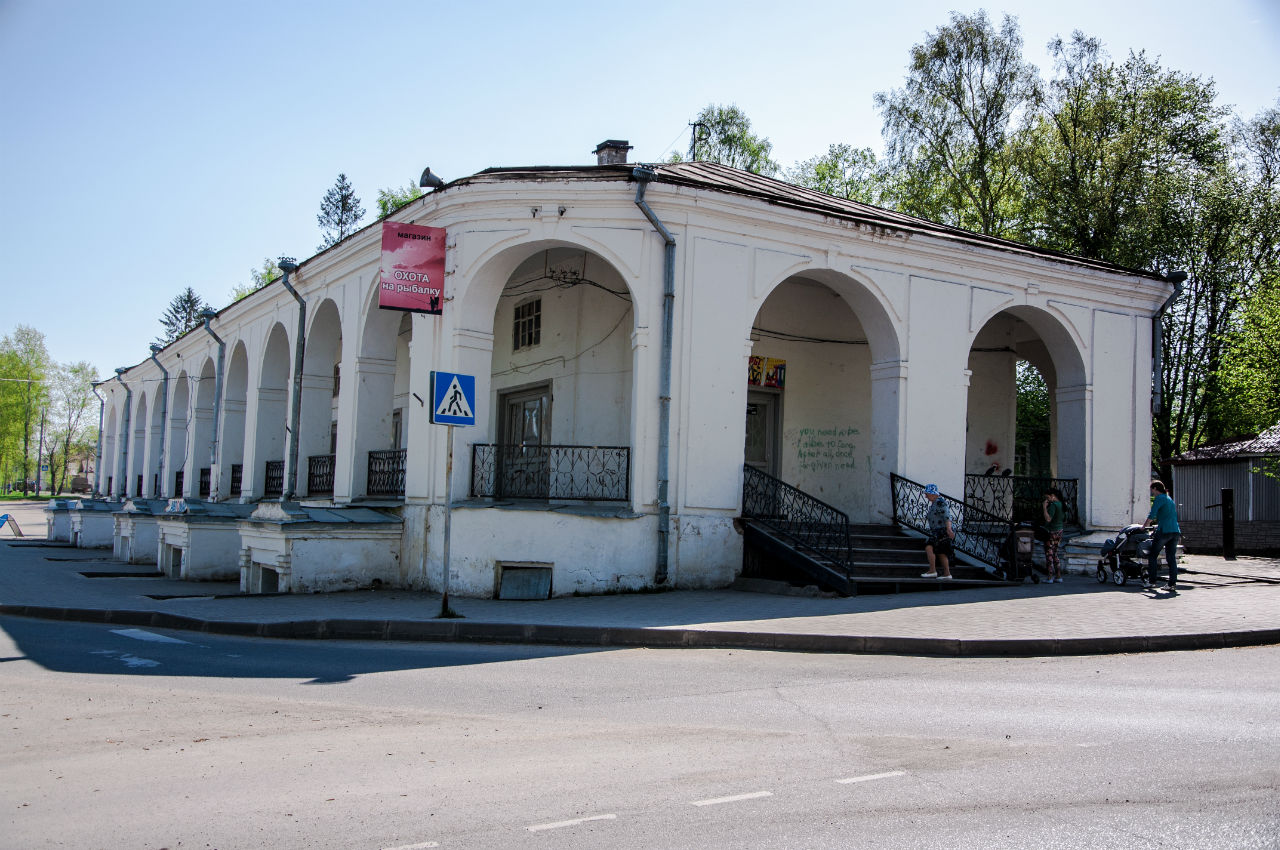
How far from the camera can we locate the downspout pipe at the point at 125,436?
36469 mm

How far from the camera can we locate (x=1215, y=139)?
29.8 metres

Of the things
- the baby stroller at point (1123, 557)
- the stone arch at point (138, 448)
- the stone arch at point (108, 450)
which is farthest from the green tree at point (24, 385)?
the baby stroller at point (1123, 557)

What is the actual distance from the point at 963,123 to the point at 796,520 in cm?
2266

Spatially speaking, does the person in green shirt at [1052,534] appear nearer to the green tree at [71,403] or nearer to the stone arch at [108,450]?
the stone arch at [108,450]

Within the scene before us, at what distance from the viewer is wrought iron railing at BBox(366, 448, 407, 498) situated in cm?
1581

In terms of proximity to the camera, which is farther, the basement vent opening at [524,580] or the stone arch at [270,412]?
the stone arch at [270,412]

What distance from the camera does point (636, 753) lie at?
5.46 meters

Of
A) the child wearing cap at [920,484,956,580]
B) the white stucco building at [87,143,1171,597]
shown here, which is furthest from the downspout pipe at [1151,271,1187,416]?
the child wearing cap at [920,484,956,580]

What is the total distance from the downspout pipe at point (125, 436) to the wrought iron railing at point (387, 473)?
23.6 m

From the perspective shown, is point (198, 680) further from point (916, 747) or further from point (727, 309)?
point (727, 309)

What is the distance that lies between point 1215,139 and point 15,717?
111ft

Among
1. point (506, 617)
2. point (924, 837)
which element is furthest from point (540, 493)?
point (924, 837)

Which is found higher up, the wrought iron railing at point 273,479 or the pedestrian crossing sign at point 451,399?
the pedestrian crossing sign at point 451,399

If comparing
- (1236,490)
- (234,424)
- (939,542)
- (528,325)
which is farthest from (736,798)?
(1236,490)
